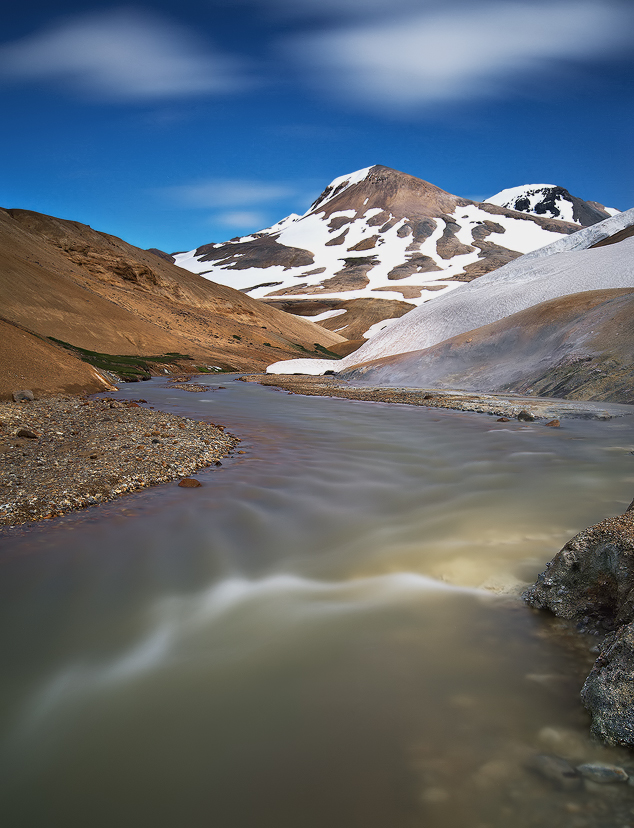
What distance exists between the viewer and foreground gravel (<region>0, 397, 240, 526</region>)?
5832mm

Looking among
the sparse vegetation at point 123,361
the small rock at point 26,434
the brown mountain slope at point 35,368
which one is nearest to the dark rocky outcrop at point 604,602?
the small rock at point 26,434

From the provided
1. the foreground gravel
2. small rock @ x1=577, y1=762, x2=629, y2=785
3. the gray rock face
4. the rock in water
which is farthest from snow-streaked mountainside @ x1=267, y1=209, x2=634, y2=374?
small rock @ x1=577, y1=762, x2=629, y2=785

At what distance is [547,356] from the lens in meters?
21.4

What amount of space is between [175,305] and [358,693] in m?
61.0

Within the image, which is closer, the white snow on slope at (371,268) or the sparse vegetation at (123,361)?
the sparse vegetation at (123,361)

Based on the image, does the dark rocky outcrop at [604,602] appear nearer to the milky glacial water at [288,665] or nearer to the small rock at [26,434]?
Result: the milky glacial water at [288,665]

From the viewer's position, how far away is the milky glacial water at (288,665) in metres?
2.22

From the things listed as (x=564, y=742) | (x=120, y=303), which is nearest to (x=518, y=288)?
(x=564, y=742)

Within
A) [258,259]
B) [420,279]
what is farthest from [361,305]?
[258,259]

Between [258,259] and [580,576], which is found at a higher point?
[258,259]

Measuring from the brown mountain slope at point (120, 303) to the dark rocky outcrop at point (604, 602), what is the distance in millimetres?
34369

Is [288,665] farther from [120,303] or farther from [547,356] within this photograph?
[120,303]

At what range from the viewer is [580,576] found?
3.38 metres

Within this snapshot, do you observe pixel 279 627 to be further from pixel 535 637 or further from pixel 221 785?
pixel 535 637
